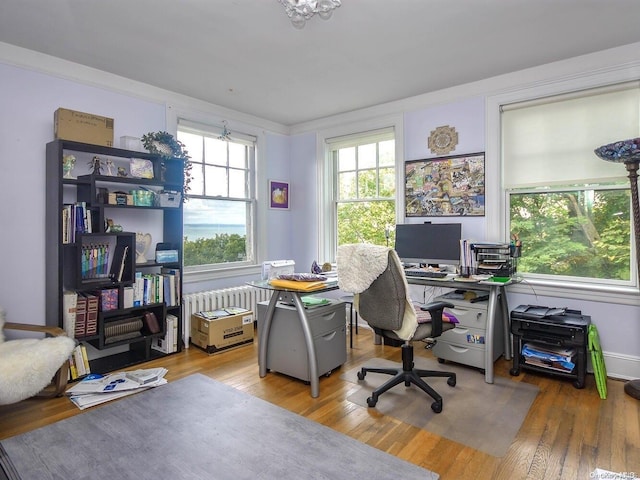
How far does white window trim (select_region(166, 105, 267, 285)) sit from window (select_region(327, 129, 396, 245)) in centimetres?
88

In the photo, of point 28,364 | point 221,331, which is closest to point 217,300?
point 221,331

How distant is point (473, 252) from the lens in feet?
10.8

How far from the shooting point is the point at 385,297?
242cm

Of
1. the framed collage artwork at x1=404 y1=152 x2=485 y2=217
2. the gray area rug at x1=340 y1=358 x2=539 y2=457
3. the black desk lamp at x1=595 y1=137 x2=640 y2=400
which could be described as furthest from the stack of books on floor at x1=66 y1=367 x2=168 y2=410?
the black desk lamp at x1=595 y1=137 x2=640 y2=400

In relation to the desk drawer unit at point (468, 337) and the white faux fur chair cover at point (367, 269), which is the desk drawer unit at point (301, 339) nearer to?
the white faux fur chair cover at point (367, 269)

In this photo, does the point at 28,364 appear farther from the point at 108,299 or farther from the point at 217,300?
the point at 217,300

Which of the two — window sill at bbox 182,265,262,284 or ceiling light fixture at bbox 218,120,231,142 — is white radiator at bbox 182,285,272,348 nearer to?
window sill at bbox 182,265,262,284

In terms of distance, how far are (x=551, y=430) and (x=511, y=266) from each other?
4.35 ft

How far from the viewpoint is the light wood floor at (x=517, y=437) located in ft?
6.12

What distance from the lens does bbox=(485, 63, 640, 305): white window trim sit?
288cm

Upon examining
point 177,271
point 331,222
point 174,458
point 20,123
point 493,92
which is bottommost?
point 174,458

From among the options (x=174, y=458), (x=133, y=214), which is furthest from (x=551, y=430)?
(x=133, y=214)

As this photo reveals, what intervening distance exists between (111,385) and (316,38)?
9.54 feet

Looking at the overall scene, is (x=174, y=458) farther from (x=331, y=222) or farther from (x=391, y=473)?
(x=331, y=222)
